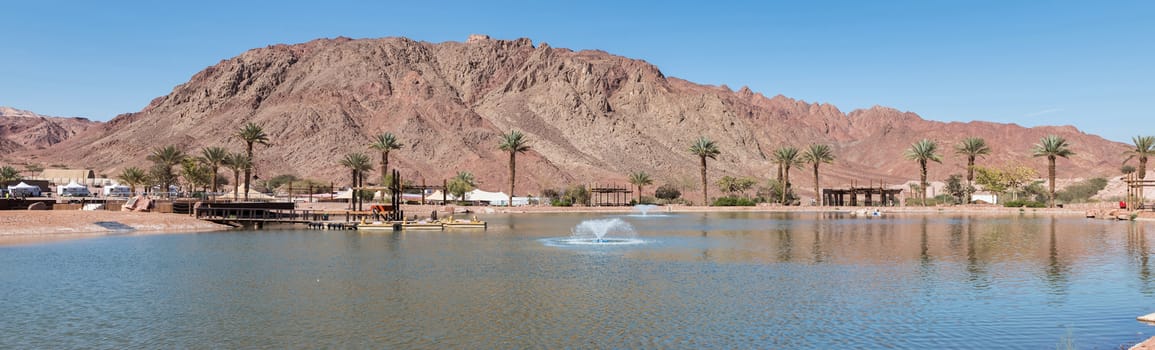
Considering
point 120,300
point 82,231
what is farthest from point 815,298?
point 82,231

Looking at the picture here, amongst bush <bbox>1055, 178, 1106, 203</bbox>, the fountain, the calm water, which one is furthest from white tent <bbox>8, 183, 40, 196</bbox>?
bush <bbox>1055, 178, 1106, 203</bbox>

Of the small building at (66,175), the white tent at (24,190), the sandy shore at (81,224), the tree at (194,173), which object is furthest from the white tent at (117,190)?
the sandy shore at (81,224)

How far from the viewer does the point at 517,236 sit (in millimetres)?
56250

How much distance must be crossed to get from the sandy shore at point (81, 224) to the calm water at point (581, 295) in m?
10.6

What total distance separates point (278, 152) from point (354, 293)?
483 ft

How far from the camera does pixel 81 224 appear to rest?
60.5 meters

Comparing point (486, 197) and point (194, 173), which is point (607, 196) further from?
point (194, 173)

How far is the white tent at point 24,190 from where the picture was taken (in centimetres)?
9500

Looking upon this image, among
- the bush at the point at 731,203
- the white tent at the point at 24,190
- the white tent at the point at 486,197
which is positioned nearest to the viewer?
the white tent at the point at 24,190

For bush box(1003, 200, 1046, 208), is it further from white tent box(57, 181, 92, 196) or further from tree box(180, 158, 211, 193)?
white tent box(57, 181, 92, 196)

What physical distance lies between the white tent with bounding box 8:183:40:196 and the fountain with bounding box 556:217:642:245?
220 ft

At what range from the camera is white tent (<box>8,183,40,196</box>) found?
3740 inches

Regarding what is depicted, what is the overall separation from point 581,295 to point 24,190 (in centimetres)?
10159

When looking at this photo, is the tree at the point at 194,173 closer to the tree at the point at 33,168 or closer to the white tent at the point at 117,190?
the white tent at the point at 117,190
